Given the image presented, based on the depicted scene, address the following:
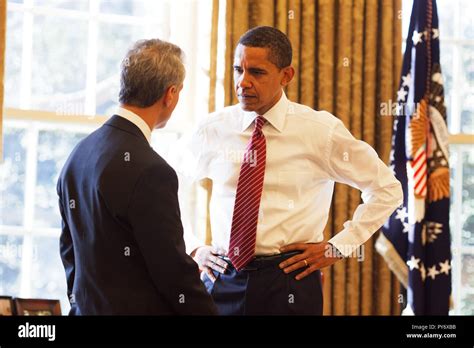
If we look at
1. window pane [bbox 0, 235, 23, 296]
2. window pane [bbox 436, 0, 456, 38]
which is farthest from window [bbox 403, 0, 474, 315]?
window pane [bbox 0, 235, 23, 296]

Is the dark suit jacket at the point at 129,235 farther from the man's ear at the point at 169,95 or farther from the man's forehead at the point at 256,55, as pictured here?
the man's forehead at the point at 256,55

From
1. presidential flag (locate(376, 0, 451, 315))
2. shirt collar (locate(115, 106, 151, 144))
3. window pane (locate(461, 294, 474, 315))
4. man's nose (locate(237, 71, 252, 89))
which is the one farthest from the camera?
window pane (locate(461, 294, 474, 315))

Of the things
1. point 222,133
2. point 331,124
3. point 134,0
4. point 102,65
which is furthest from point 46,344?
point 134,0

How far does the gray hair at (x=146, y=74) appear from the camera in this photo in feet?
7.49

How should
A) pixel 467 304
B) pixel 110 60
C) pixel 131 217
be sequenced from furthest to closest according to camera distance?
pixel 467 304 → pixel 110 60 → pixel 131 217

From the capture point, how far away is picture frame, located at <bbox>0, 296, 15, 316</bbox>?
7.60 feet

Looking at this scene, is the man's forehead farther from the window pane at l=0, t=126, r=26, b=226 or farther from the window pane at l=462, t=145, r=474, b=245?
the window pane at l=462, t=145, r=474, b=245

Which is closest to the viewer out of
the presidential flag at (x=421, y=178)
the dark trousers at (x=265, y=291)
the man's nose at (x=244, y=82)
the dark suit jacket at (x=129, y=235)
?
the dark suit jacket at (x=129, y=235)

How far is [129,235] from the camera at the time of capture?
86.1 inches

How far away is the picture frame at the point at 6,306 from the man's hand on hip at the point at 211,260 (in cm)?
80

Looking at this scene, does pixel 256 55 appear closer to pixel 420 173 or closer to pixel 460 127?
pixel 420 173

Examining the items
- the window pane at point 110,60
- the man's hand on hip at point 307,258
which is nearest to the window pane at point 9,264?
the window pane at point 110,60

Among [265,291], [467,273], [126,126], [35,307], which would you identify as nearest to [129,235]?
[126,126]

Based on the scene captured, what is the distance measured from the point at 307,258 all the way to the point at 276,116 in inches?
21.1
